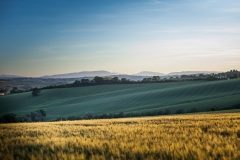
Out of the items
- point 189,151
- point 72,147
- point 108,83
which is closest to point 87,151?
point 72,147

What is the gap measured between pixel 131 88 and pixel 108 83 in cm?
1658

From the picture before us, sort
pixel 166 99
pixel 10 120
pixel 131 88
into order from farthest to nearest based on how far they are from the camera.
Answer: pixel 131 88
pixel 166 99
pixel 10 120

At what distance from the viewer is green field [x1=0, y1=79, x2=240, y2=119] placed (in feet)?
246

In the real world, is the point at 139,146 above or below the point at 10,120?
above

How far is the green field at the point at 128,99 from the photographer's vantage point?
75.0 metres

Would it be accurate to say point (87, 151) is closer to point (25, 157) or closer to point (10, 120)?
point (25, 157)

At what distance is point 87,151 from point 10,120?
5309cm

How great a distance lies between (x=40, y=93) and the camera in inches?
5256

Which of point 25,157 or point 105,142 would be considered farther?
point 105,142

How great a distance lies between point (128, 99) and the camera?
103938 millimetres

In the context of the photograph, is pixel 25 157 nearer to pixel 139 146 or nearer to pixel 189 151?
pixel 139 146

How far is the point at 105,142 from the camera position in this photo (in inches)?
493

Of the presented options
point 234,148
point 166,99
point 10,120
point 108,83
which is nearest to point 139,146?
point 234,148

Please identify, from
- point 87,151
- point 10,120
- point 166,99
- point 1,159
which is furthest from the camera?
point 166,99
